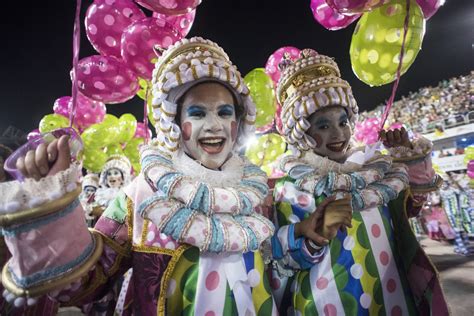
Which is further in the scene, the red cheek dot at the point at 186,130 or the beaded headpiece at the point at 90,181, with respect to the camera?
the beaded headpiece at the point at 90,181

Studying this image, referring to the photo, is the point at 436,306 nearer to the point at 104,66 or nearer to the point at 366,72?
the point at 366,72

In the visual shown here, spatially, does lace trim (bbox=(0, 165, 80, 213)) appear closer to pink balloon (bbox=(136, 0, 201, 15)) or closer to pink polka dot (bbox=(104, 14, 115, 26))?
pink balloon (bbox=(136, 0, 201, 15))

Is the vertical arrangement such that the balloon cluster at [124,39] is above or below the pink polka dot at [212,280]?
above

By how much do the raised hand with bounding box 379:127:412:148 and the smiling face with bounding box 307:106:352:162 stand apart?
0.65 feet

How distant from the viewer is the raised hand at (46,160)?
0.95 meters

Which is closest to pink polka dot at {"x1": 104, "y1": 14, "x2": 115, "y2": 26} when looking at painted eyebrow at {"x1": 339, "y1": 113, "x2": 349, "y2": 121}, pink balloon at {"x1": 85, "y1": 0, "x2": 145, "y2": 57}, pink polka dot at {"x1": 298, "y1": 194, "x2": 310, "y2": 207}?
pink balloon at {"x1": 85, "y1": 0, "x2": 145, "y2": 57}

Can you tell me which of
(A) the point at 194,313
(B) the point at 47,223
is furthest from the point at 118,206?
(A) the point at 194,313

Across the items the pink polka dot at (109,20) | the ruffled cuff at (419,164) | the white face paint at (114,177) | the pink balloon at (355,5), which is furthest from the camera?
the white face paint at (114,177)

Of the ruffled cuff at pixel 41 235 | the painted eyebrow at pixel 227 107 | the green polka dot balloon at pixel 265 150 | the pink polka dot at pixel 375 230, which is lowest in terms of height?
the pink polka dot at pixel 375 230

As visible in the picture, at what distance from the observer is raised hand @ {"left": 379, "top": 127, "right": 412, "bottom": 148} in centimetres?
172

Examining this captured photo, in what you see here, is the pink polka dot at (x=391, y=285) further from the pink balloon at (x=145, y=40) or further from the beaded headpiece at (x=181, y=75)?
the pink balloon at (x=145, y=40)

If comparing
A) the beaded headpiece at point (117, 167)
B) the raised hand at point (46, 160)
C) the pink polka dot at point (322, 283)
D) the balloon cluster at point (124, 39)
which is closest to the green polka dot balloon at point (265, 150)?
the beaded headpiece at point (117, 167)

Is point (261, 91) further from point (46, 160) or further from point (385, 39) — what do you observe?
point (46, 160)

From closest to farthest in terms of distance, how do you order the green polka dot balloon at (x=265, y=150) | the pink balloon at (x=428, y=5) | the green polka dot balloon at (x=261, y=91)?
the pink balloon at (x=428, y=5) < the green polka dot balloon at (x=261, y=91) < the green polka dot balloon at (x=265, y=150)
